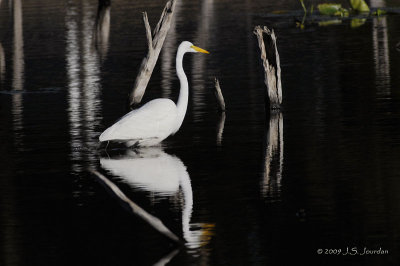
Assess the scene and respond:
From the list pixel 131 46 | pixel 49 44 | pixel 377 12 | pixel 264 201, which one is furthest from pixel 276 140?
pixel 377 12

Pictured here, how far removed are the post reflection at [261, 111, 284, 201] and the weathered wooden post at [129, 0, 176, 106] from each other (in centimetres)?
328

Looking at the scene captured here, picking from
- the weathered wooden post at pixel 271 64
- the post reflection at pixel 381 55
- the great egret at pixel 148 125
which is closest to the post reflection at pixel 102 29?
the post reflection at pixel 381 55

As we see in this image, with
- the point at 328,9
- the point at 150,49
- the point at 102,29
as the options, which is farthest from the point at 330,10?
the point at 150,49

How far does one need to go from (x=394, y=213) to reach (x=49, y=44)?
92.7ft

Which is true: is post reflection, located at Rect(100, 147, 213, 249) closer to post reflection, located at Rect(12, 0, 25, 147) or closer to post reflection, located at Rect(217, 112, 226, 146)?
post reflection, located at Rect(217, 112, 226, 146)

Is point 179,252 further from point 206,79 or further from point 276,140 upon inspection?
point 206,79

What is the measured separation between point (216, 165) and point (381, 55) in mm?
14878

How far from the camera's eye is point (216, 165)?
48.0 feet

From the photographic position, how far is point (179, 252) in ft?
33.1

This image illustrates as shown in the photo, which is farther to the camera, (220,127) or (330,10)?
(330,10)

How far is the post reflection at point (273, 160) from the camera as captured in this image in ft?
41.7

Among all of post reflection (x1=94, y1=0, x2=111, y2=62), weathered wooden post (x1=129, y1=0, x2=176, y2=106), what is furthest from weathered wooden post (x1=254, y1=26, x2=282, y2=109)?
post reflection (x1=94, y1=0, x2=111, y2=62)

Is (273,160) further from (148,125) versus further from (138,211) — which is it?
(138,211)

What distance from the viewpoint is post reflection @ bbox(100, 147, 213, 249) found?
10.9 meters
